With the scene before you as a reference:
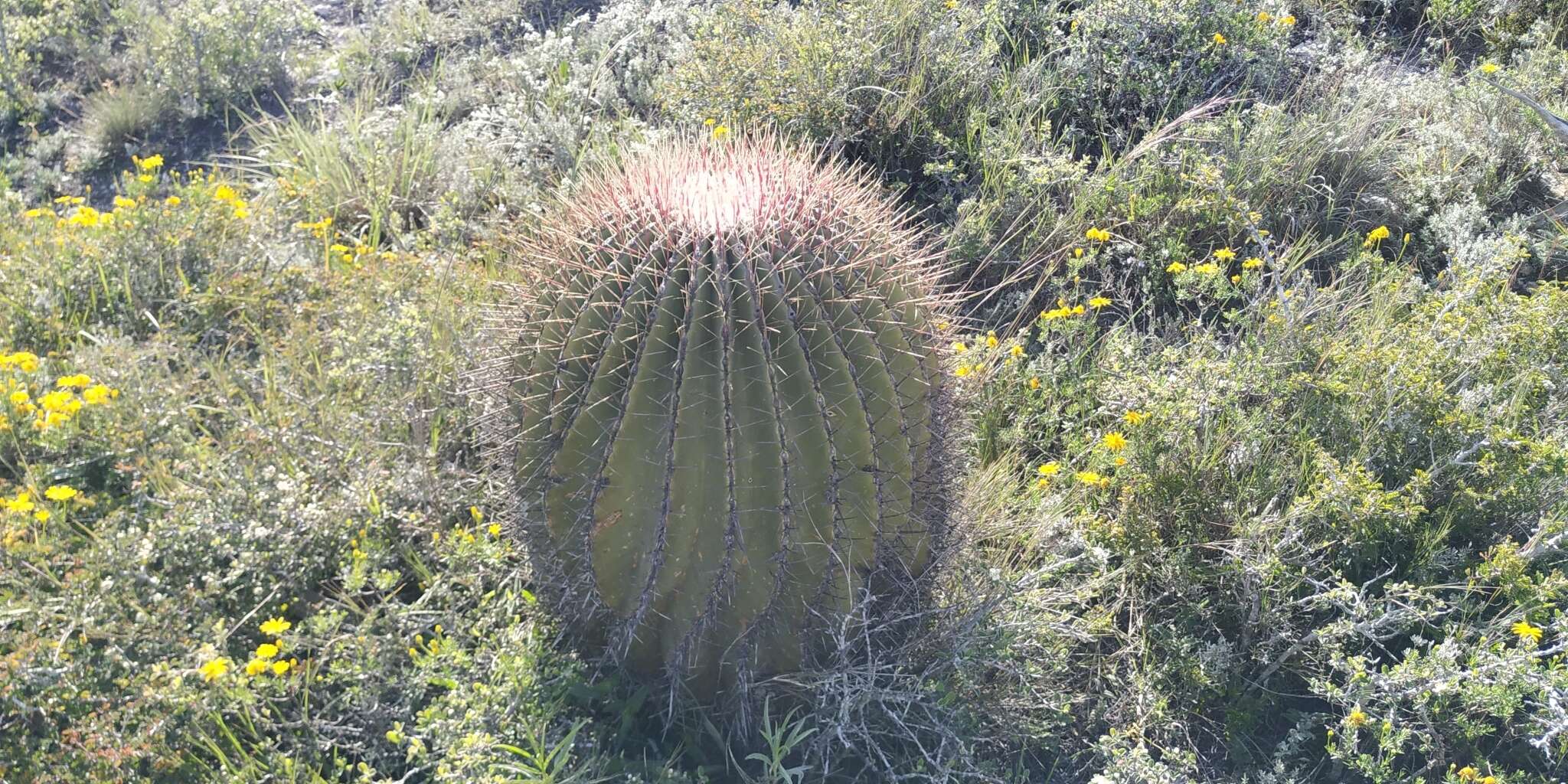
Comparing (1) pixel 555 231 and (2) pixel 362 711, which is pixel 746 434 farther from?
(2) pixel 362 711

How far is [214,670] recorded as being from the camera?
9.18ft

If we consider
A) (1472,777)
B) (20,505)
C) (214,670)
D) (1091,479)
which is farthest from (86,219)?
(1472,777)

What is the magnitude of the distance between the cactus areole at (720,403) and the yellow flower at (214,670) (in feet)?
2.67

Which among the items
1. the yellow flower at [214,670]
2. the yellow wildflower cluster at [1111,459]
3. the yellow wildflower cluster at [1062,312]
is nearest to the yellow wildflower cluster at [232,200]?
the yellow flower at [214,670]

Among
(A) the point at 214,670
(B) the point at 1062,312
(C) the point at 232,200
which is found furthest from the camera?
(C) the point at 232,200

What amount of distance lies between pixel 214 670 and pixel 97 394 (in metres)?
1.37

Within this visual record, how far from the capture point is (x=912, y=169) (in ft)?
16.2

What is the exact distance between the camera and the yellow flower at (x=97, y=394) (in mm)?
3672

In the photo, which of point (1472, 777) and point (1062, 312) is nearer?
point (1472, 777)

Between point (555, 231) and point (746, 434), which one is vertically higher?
point (555, 231)

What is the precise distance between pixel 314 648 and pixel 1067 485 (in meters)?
2.26

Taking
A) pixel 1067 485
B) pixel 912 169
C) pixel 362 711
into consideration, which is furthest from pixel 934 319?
pixel 912 169

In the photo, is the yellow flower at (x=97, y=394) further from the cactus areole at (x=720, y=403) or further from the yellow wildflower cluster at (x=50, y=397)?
the cactus areole at (x=720, y=403)

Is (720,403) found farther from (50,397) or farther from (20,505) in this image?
(50,397)
